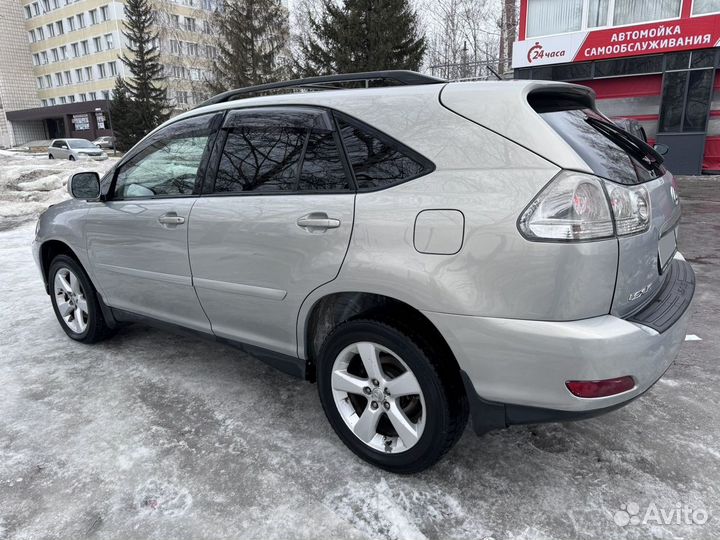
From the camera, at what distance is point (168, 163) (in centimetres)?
324

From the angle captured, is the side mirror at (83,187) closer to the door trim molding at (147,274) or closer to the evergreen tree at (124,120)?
the door trim molding at (147,274)

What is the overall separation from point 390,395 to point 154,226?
6.02 ft

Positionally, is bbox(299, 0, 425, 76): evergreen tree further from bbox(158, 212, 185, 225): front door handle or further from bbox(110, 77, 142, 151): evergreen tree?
bbox(110, 77, 142, 151): evergreen tree

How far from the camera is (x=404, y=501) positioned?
2201 mm

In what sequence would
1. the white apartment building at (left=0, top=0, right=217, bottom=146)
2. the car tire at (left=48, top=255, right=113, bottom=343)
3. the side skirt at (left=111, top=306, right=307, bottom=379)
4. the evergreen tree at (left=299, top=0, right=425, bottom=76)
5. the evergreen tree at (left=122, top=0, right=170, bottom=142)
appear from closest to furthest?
the side skirt at (left=111, top=306, right=307, bottom=379)
the car tire at (left=48, top=255, right=113, bottom=343)
the evergreen tree at (left=299, top=0, right=425, bottom=76)
the evergreen tree at (left=122, top=0, right=170, bottom=142)
the white apartment building at (left=0, top=0, right=217, bottom=146)

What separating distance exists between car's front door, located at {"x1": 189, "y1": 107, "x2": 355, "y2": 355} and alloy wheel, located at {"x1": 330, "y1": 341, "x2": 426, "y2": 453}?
1.17ft

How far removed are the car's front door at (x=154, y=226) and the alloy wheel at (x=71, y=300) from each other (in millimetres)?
435

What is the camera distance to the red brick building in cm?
1520

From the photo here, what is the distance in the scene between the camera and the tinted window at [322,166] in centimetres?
235

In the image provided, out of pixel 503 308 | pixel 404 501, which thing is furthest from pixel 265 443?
pixel 503 308

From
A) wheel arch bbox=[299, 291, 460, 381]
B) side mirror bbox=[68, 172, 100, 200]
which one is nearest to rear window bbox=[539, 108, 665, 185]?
wheel arch bbox=[299, 291, 460, 381]

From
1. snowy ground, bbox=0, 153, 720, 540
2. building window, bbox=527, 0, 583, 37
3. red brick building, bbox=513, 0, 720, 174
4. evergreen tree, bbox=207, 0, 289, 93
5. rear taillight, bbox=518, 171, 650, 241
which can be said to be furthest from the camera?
evergreen tree, bbox=207, 0, 289, 93

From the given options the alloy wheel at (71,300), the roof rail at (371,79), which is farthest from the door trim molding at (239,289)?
the alloy wheel at (71,300)

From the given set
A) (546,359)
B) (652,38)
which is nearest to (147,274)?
(546,359)
